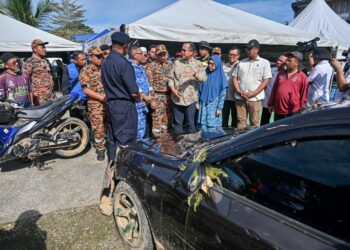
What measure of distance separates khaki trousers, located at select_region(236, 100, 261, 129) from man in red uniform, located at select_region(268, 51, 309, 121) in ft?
1.27

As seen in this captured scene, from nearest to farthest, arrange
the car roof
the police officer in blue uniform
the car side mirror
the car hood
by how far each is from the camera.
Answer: the car roof < the car side mirror < the car hood < the police officer in blue uniform

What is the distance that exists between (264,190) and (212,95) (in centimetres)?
319

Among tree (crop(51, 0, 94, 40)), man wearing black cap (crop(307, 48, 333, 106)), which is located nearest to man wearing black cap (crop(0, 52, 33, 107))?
man wearing black cap (crop(307, 48, 333, 106))

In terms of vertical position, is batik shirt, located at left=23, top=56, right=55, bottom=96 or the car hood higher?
batik shirt, located at left=23, top=56, right=55, bottom=96

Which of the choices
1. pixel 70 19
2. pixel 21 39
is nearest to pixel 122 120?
pixel 21 39

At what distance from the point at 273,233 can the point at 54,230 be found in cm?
234

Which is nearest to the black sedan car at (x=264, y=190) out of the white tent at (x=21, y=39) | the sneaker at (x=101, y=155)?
the sneaker at (x=101, y=155)

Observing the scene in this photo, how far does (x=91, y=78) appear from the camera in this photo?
169 inches

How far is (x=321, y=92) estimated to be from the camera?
463cm

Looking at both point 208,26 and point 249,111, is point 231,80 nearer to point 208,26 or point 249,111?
point 249,111

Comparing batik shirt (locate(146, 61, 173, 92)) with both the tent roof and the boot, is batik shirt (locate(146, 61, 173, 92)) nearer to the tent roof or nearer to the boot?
the tent roof

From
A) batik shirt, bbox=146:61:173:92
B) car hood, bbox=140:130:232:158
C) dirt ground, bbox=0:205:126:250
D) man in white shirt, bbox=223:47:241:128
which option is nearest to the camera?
car hood, bbox=140:130:232:158

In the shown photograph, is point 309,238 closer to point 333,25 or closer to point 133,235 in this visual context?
point 133,235

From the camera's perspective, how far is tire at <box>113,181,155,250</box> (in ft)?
7.03
